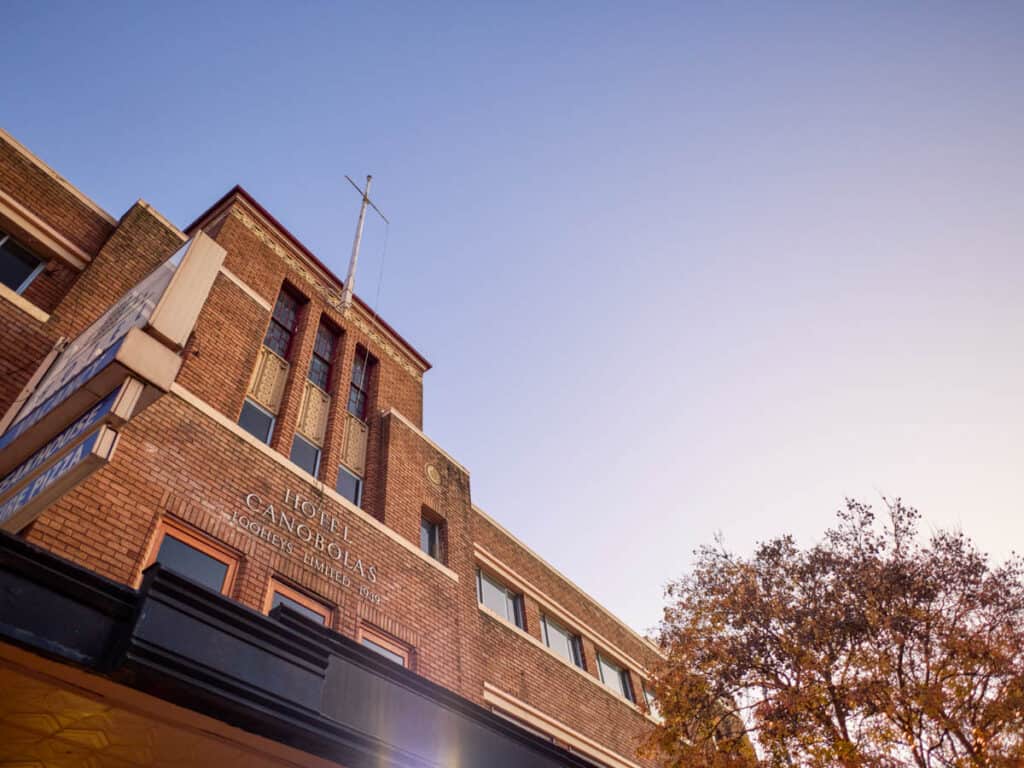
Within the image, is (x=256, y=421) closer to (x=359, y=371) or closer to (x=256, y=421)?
(x=256, y=421)

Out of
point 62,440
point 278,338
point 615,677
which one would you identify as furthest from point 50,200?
point 615,677

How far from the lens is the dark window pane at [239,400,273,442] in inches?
410

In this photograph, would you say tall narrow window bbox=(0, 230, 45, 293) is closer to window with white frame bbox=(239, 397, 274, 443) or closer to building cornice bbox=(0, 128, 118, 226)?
building cornice bbox=(0, 128, 118, 226)

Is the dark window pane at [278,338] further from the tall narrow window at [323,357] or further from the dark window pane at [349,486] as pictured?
the dark window pane at [349,486]

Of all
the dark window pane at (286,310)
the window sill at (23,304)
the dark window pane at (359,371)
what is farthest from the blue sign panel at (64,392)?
the dark window pane at (359,371)

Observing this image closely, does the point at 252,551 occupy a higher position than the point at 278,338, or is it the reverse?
the point at 278,338

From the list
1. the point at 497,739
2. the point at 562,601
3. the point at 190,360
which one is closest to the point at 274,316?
the point at 190,360

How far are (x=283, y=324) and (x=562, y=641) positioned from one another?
35.4 feet

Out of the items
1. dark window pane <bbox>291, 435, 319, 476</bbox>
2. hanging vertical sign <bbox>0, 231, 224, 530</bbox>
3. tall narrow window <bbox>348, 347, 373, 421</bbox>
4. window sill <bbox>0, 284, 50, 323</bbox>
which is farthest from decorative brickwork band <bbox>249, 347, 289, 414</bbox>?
hanging vertical sign <bbox>0, 231, 224, 530</bbox>

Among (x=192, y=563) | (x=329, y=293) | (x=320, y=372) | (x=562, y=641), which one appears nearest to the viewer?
(x=192, y=563)

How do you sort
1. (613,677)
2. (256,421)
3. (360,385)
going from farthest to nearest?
(613,677)
(360,385)
(256,421)

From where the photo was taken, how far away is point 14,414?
6777 mm

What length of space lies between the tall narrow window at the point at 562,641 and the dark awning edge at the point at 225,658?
374 inches

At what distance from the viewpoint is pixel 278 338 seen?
1248cm
